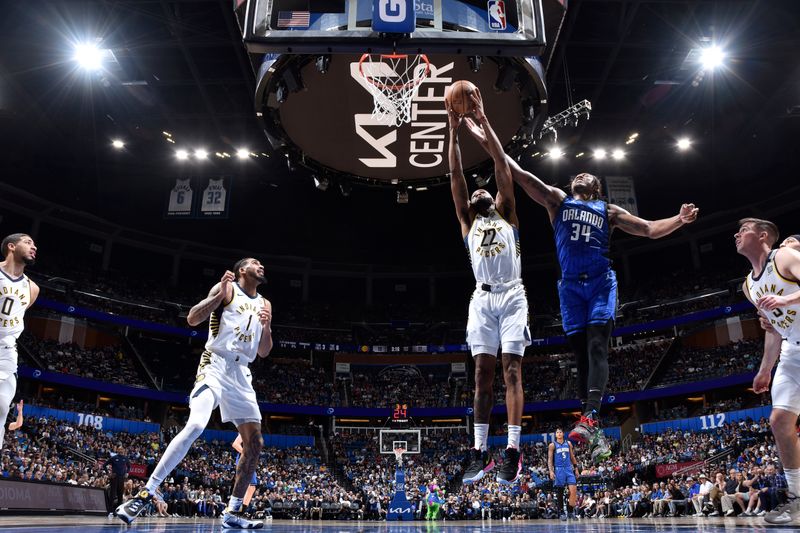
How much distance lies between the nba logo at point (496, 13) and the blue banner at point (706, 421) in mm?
22665

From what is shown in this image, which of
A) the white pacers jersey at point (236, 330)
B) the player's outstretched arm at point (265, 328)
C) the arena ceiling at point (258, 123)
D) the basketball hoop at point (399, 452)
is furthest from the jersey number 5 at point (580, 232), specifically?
the basketball hoop at point (399, 452)

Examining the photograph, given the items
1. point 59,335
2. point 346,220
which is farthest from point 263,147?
point 59,335

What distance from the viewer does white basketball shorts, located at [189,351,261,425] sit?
18.9ft

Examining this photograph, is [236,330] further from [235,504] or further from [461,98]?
[461,98]

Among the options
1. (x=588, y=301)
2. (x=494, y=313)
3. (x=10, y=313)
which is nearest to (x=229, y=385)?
(x=10, y=313)

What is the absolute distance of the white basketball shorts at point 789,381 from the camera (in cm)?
484

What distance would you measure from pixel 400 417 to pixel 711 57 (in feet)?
71.7

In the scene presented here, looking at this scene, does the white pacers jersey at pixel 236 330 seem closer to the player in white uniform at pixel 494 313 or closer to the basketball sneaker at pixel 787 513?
the player in white uniform at pixel 494 313

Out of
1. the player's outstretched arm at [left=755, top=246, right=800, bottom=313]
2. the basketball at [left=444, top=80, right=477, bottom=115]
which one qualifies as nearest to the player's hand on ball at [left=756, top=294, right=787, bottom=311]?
the player's outstretched arm at [left=755, top=246, right=800, bottom=313]

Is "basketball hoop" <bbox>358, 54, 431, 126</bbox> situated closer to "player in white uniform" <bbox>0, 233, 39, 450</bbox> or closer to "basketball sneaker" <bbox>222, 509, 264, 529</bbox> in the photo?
"player in white uniform" <bbox>0, 233, 39, 450</bbox>

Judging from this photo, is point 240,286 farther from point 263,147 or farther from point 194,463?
point 194,463

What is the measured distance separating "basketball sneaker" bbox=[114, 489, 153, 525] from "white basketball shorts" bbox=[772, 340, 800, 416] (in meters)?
5.40

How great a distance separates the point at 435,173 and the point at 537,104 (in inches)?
119

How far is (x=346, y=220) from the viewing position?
3238cm
